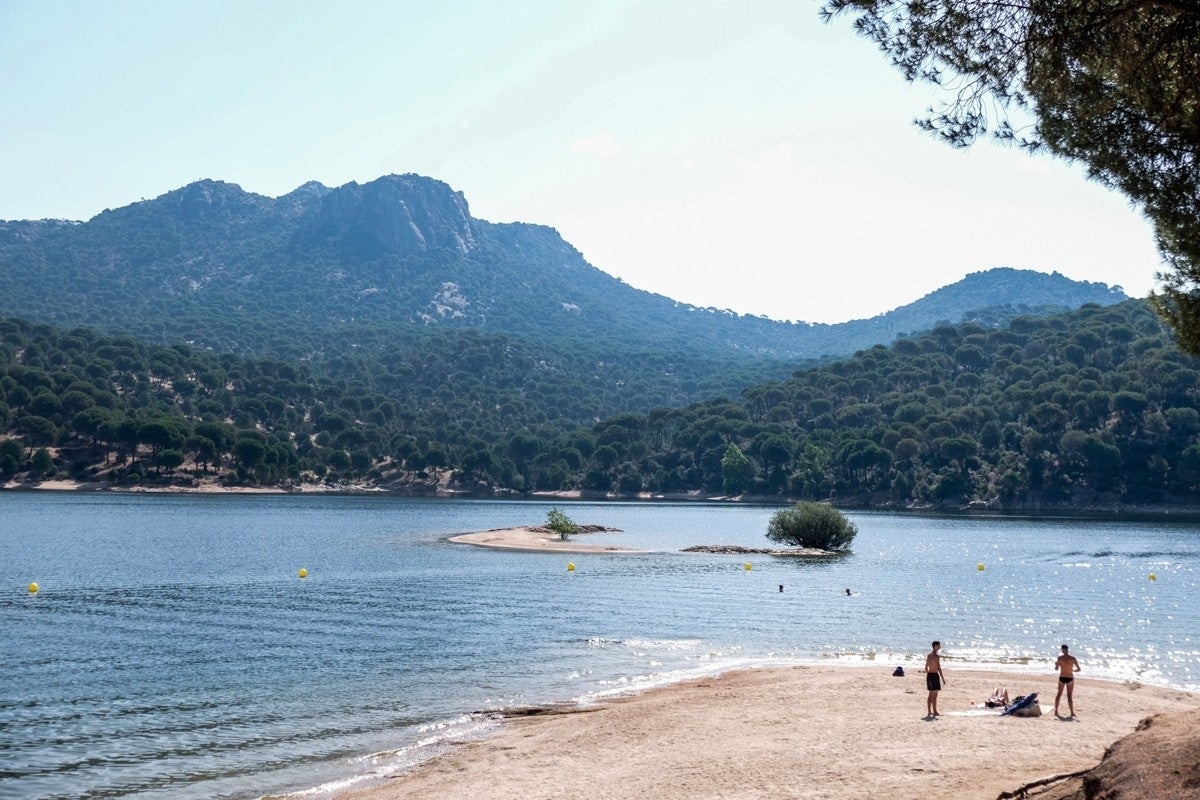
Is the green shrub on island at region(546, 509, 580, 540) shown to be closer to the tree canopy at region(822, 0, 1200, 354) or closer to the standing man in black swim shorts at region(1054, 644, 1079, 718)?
the standing man in black swim shorts at region(1054, 644, 1079, 718)

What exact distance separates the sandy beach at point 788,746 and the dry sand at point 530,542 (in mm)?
58732

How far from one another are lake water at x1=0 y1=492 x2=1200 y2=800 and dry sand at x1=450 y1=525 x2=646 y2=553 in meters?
3.55

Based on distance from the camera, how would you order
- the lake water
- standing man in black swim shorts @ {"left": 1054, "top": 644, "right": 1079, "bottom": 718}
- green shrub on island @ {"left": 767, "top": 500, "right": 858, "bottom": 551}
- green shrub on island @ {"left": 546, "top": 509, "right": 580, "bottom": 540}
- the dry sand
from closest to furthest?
the lake water < standing man in black swim shorts @ {"left": 1054, "top": 644, "right": 1079, "bottom": 718} < the dry sand < green shrub on island @ {"left": 767, "top": 500, "right": 858, "bottom": 551} < green shrub on island @ {"left": 546, "top": 509, "right": 580, "bottom": 540}

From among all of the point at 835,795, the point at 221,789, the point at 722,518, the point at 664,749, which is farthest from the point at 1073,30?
the point at 722,518

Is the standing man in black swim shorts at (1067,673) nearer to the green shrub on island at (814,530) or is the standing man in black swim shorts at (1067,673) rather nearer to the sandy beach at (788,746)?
the sandy beach at (788,746)

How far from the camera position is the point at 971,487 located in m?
175

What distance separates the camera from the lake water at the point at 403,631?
26.0 metres

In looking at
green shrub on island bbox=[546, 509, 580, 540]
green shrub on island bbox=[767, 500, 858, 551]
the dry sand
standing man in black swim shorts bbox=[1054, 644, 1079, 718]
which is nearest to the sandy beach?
standing man in black swim shorts bbox=[1054, 644, 1079, 718]

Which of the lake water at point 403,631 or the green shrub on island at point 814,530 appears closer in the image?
the lake water at point 403,631

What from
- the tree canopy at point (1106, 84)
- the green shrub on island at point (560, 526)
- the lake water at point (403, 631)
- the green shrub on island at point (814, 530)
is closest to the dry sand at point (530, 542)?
the green shrub on island at point (560, 526)

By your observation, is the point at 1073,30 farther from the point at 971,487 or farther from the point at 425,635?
the point at 971,487

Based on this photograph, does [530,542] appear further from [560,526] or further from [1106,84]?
[1106,84]

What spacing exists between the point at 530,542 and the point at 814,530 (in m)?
27.8

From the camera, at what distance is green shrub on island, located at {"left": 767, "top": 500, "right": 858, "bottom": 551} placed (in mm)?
95188
